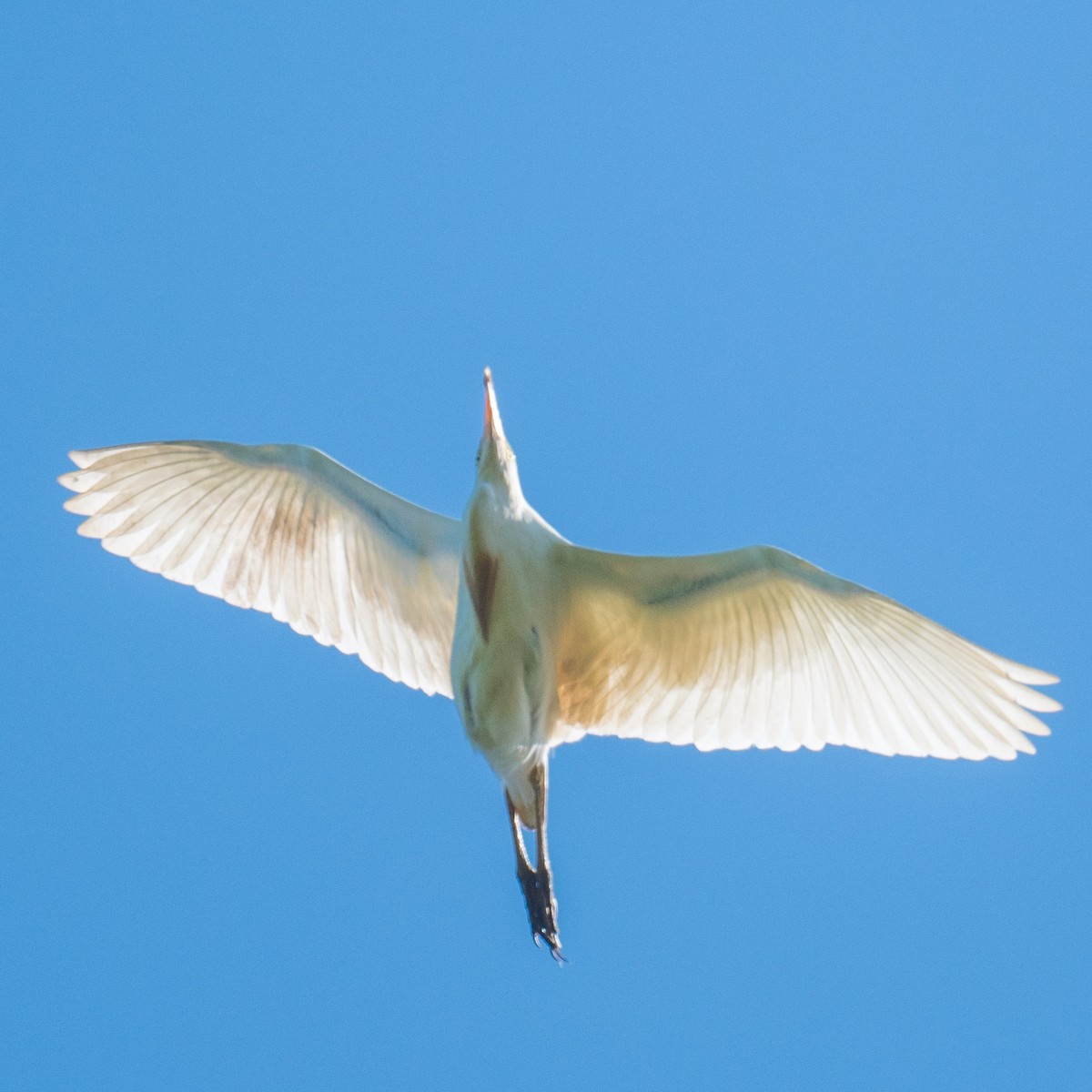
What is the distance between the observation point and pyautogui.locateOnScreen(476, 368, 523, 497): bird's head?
8.51 metres

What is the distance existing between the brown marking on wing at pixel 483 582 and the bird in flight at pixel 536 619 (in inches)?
0.4

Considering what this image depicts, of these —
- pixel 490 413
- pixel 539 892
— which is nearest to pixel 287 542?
pixel 490 413

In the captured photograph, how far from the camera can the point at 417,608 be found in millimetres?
9281

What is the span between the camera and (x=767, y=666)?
870cm

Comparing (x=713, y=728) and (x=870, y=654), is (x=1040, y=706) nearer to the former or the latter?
(x=870, y=654)

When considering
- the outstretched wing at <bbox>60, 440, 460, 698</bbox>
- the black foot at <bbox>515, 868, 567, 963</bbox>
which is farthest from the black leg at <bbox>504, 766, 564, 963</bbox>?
the outstretched wing at <bbox>60, 440, 460, 698</bbox>

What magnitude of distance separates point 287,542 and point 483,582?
1631 mm

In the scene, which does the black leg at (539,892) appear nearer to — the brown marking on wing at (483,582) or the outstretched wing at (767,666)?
the outstretched wing at (767,666)

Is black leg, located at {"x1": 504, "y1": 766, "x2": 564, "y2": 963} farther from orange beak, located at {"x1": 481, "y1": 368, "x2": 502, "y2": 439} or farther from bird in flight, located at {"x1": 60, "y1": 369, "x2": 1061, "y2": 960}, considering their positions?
orange beak, located at {"x1": 481, "y1": 368, "x2": 502, "y2": 439}

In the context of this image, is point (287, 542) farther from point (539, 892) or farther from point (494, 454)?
point (539, 892)

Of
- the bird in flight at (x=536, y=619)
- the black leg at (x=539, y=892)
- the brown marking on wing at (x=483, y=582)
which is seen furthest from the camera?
the black leg at (x=539, y=892)

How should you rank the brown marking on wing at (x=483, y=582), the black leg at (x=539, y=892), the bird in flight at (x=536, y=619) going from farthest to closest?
the black leg at (x=539, y=892) < the bird in flight at (x=536, y=619) < the brown marking on wing at (x=483, y=582)

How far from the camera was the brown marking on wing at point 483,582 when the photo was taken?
8.16 meters

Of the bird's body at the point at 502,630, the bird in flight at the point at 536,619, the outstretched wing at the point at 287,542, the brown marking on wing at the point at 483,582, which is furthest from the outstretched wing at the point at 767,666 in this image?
the outstretched wing at the point at 287,542
